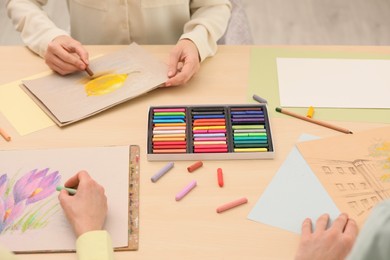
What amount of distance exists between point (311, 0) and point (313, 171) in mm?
2031

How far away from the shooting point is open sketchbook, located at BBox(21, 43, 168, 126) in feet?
3.41

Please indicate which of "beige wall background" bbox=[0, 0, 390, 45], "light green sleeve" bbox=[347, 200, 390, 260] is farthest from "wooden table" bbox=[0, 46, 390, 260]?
"beige wall background" bbox=[0, 0, 390, 45]

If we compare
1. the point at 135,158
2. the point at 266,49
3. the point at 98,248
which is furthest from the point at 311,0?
the point at 98,248

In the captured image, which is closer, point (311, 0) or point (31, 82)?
point (31, 82)

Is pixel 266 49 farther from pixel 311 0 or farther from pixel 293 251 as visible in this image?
pixel 311 0

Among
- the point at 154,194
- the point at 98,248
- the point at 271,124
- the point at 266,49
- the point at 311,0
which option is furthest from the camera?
the point at 311,0

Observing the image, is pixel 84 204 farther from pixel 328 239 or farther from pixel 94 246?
pixel 328 239

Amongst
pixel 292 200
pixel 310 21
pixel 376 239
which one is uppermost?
pixel 376 239

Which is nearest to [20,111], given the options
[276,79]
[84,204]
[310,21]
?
[84,204]

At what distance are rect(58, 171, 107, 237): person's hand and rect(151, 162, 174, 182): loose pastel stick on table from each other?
0.34ft

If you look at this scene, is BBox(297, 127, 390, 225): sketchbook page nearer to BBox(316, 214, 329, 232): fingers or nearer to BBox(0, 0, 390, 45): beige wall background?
BBox(316, 214, 329, 232): fingers

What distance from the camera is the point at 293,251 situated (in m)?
0.79

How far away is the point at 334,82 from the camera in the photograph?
1.13 m

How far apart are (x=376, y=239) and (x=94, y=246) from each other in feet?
1.47
